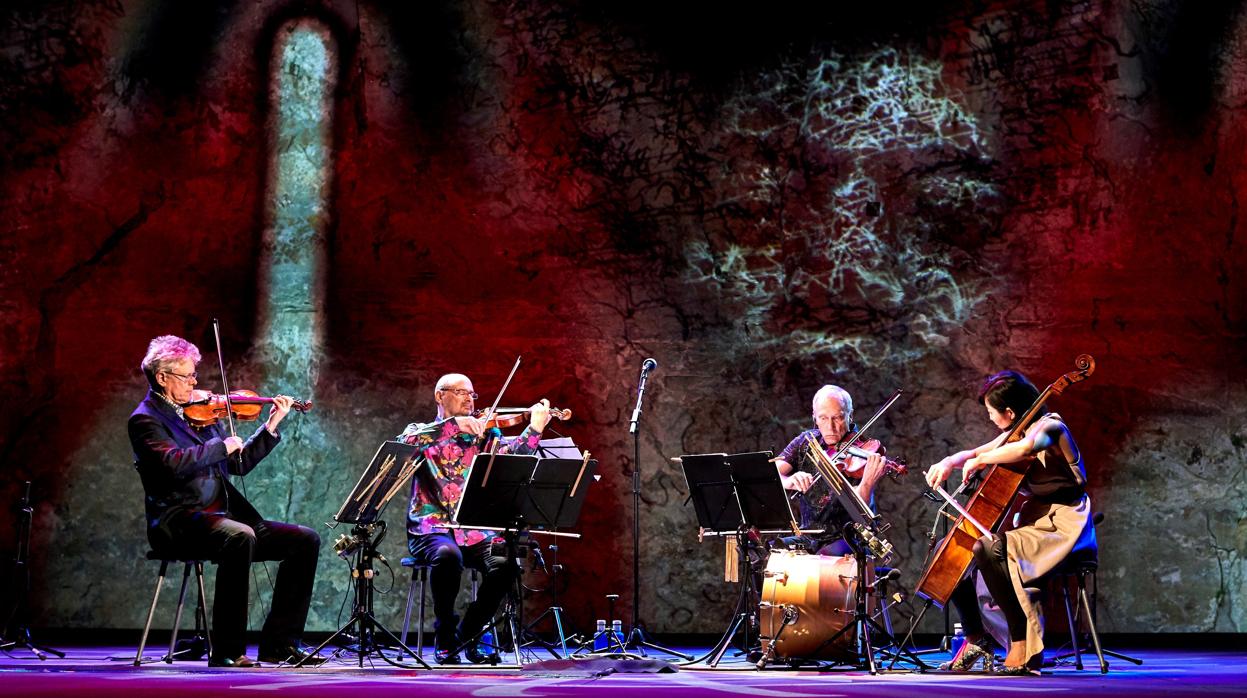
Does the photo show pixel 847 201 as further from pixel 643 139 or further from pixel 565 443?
pixel 565 443

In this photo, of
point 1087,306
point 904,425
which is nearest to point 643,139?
point 904,425

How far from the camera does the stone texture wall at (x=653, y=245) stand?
24.0ft

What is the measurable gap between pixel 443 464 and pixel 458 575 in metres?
0.58

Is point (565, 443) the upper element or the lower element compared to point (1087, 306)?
lower

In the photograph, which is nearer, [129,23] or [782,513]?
[782,513]

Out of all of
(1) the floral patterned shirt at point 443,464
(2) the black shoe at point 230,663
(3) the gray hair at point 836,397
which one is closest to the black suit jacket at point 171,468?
(2) the black shoe at point 230,663

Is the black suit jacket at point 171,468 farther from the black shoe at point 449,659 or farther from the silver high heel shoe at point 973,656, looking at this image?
the silver high heel shoe at point 973,656

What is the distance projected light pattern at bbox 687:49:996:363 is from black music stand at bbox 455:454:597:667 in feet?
7.79

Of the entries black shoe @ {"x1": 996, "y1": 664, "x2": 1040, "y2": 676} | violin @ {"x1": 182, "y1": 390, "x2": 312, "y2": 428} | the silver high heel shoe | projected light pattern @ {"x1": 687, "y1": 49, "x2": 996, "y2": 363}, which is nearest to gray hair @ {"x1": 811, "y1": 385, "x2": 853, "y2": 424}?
the silver high heel shoe

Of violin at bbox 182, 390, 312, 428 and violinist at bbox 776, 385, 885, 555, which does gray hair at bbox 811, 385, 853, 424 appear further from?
violin at bbox 182, 390, 312, 428

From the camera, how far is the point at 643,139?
773 centimetres

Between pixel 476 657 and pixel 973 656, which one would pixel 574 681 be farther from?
pixel 973 656

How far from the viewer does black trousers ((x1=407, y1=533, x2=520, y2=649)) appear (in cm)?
574

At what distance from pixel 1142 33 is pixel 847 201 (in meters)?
2.07
